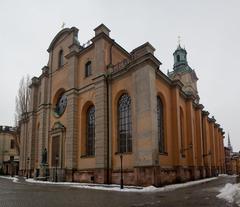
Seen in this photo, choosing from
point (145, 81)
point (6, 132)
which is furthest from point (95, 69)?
point (6, 132)

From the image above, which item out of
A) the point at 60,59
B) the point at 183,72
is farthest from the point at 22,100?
the point at 183,72

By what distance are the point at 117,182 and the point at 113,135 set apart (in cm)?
421

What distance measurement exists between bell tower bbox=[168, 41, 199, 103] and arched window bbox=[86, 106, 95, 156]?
22100 mm

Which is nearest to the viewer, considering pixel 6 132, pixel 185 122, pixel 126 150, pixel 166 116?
pixel 126 150

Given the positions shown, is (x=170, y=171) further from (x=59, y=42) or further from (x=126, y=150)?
(x=59, y=42)

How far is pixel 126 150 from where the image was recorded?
22.5 metres

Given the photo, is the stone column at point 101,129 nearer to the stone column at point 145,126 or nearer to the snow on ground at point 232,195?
the stone column at point 145,126

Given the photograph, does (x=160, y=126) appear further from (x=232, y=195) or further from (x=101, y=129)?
(x=232, y=195)

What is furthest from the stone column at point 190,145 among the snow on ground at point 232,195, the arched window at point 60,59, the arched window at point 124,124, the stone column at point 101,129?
the arched window at point 60,59

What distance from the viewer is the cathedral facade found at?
68.6 ft

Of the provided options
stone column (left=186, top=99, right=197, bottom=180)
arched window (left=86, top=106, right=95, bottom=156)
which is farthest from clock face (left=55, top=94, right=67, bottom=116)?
stone column (left=186, top=99, right=197, bottom=180)

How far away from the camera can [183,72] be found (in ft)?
153

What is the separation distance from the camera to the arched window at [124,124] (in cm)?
2262

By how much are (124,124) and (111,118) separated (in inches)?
57.7
